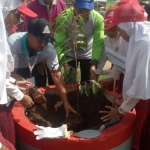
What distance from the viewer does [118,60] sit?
2.13 metres

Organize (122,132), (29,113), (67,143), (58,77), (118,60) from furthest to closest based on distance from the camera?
(58,77) < (29,113) < (118,60) < (122,132) < (67,143)

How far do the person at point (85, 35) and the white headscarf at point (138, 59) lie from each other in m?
0.49

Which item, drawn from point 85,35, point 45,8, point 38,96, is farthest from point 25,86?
point 45,8

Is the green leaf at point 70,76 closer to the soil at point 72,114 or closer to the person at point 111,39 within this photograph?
the soil at point 72,114

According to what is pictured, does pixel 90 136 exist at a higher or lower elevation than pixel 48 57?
lower

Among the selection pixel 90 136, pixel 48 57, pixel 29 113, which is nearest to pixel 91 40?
pixel 48 57

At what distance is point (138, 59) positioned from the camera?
74.9 inches

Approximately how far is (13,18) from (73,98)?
0.95 meters

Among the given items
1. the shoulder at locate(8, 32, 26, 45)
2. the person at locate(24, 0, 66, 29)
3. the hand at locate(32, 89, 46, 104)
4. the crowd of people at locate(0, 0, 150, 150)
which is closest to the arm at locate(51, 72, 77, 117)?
the crowd of people at locate(0, 0, 150, 150)

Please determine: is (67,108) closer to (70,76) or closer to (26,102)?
(70,76)

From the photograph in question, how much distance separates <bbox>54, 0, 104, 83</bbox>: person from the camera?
7.71 ft

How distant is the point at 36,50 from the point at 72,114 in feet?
2.07

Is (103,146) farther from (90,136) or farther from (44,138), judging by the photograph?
(44,138)

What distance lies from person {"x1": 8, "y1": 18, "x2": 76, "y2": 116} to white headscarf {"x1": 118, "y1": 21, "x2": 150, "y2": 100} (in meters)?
0.62
